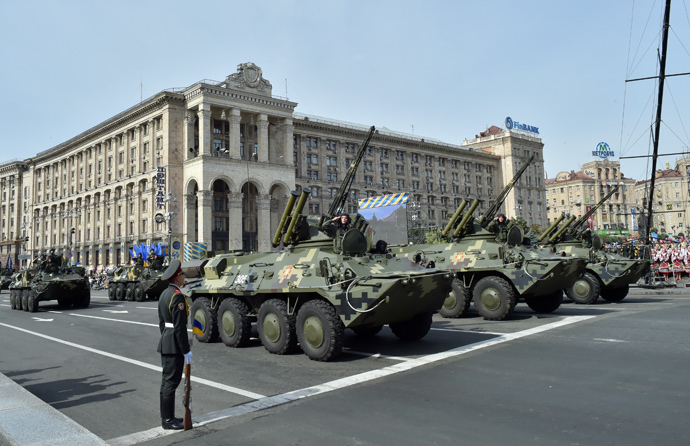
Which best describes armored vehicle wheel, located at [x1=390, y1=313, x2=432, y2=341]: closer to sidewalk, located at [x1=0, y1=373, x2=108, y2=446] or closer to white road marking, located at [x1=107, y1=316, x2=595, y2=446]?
white road marking, located at [x1=107, y1=316, x2=595, y2=446]

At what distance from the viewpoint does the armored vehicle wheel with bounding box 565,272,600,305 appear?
16266mm

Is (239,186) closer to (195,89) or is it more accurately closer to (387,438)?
(195,89)

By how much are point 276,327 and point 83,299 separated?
51.5ft

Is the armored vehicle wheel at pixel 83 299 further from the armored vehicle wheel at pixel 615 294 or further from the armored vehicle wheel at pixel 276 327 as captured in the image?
the armored vehicle wheel at pixel 615 294

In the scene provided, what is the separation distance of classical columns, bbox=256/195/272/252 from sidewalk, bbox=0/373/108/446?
51.3 metres

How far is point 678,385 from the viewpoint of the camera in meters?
6.31

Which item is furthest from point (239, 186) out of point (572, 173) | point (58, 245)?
point (572, 173)

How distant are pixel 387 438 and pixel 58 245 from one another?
269ft

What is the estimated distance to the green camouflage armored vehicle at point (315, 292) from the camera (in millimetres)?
8156

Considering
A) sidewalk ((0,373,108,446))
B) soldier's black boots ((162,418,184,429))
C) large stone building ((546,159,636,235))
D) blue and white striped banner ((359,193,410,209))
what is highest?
large stone building ((546,159,636,235))

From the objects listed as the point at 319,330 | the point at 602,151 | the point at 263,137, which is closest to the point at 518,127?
the point at 602,151

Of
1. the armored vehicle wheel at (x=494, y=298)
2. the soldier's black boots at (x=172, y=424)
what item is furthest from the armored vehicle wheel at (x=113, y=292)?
the soldier's black boots at (x=172, y=424)

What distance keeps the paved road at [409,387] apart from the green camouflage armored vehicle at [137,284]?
1385 centimetres

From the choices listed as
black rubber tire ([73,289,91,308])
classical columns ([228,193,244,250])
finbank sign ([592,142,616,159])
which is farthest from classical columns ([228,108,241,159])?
finbank sign ([592,142,616,159])
